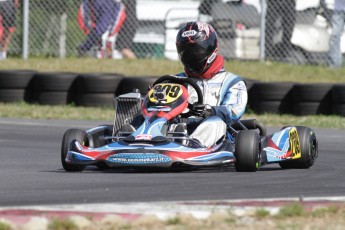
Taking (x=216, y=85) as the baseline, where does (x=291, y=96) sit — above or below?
below

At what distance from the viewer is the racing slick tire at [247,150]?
8453mm

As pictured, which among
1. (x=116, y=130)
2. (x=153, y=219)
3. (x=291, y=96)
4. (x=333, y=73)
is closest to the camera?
(x=153, y=219)

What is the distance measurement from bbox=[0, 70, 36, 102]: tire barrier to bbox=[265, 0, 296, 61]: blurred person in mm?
4390

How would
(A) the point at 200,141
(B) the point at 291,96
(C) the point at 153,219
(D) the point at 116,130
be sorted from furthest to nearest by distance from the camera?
(B) the point at 291,96 < (D) the point at 116,130 < (A) the point at 200,141 < (C) the point at 153,219

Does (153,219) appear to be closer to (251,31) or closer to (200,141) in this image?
(200,141)

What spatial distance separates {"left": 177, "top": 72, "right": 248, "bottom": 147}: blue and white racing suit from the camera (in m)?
8.73

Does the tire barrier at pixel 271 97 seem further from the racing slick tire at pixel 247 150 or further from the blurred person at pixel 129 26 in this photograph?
the racing slick tire at pixel 247 150

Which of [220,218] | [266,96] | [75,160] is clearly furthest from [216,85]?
[266,96]

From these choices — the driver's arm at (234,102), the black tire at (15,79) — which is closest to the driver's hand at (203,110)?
the driver's arm at (234,102)

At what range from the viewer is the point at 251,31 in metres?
18.4

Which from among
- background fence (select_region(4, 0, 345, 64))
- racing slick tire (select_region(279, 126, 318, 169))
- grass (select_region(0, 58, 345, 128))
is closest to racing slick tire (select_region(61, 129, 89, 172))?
racing slick tire (select_region(279, 126, 318, 169))

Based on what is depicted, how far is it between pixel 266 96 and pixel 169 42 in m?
3.89

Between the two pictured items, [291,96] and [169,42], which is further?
[169,42]

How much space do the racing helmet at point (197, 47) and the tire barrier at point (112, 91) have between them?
5.44 metres
